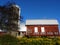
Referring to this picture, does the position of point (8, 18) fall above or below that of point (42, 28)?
above

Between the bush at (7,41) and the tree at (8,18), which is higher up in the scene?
the tree at (8,18)

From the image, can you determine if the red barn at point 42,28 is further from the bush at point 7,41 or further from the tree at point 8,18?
the bush at point 7,41

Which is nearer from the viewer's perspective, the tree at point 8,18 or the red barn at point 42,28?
the tree at point 8,18

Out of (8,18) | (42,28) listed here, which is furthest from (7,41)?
(42,28)

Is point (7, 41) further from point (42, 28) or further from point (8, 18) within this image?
point (42, 28)

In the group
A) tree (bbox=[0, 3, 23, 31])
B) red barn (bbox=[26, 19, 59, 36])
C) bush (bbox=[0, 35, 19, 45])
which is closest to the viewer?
bush (bbox=[0, 35, 19, 45])

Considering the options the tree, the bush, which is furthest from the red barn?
the bush

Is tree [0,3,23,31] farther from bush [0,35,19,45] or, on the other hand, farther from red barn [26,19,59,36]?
bush [0,35,19,45]

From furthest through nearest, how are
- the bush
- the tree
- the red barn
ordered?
the red barn
the tree
the bush

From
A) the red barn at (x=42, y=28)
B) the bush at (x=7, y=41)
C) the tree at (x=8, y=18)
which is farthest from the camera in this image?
the red barn at (x=42, y=28)

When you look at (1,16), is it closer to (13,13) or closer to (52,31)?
(13,13)

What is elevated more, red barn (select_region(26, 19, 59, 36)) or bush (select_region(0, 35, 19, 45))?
red barn (select_region(26, 19, 59, 36))

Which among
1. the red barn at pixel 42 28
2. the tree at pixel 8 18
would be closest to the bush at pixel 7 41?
the tree at pixel 8 18

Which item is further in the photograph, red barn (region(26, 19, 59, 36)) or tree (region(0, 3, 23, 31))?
red barn (region(26, 19, 59, 36))
